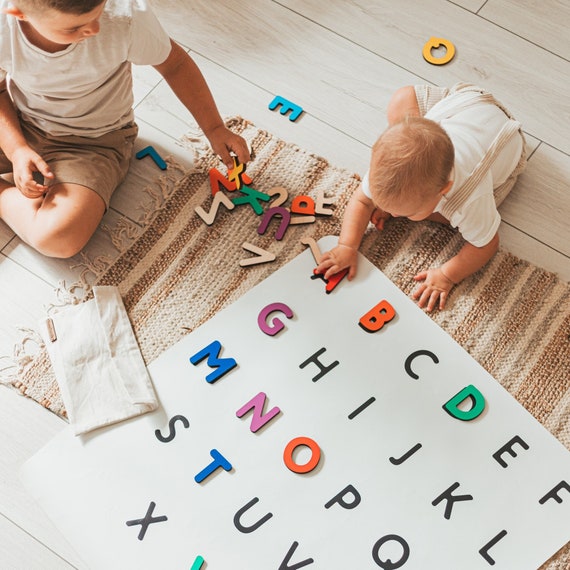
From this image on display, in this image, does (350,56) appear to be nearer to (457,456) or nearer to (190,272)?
(190,272)

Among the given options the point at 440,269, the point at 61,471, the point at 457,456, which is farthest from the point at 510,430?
the point at 61,471

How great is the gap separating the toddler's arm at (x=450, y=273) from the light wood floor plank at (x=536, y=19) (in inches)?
15.5

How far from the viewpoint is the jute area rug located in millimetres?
946

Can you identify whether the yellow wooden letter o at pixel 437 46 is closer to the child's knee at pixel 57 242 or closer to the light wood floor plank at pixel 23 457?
the child's knee at pixel 57 242

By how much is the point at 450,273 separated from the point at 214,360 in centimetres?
36

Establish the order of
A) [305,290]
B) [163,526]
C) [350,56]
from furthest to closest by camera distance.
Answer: [350,56], [305,290], [163,526]

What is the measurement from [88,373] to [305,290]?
12.8 inches

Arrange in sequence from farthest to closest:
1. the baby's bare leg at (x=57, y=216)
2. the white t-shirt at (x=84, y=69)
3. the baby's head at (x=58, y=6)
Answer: the baby's bare leg at (x=57, y=216) < the white t-shirt at (x=84, y=69) < the baby's head at (x=58, y=6)

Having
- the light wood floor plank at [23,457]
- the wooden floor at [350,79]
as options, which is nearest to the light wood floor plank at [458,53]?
the wooden floor at [350,79]

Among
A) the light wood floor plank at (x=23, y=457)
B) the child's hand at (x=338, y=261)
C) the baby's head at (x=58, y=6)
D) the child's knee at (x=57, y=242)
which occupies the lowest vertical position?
the light wood floor plank at (x=23, y=457)

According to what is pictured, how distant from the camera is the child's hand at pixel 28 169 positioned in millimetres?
908

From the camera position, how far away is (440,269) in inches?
38.4

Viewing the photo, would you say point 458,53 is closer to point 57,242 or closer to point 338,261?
point 338,261

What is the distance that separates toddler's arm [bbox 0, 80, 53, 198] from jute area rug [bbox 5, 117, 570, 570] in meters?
0.15
